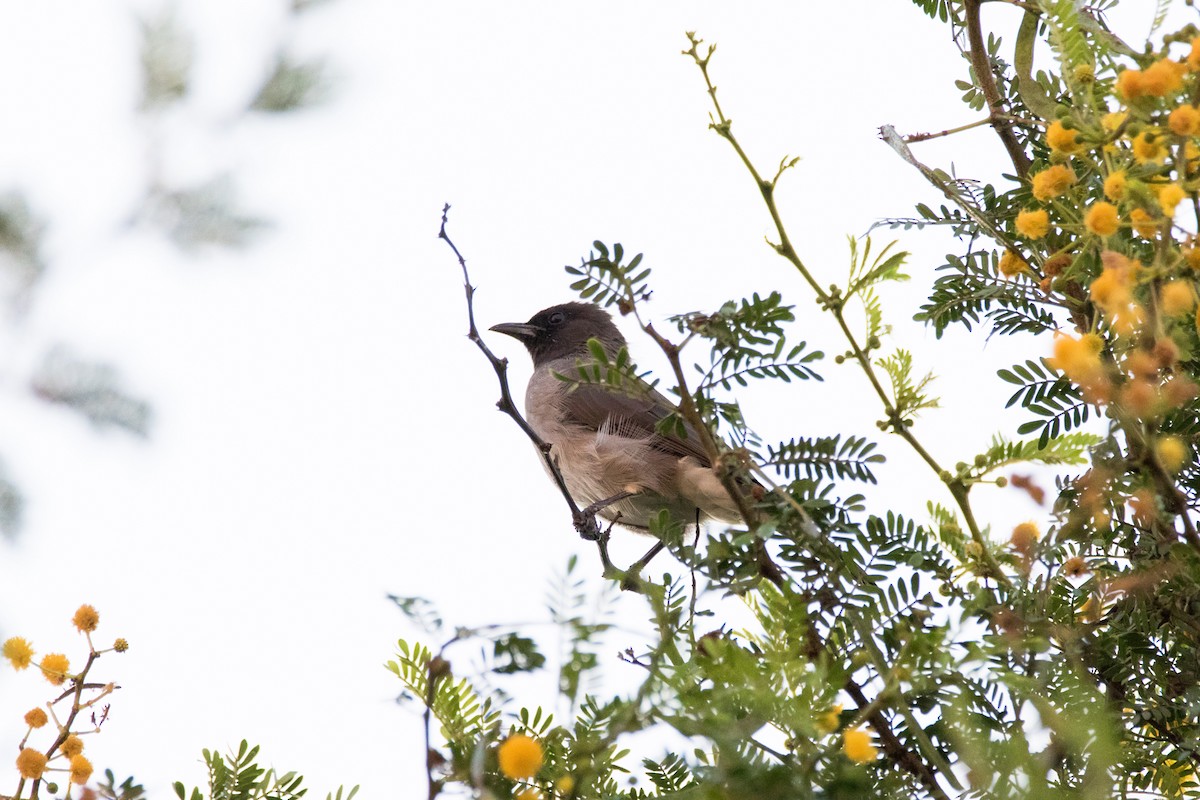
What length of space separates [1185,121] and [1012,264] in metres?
0.81

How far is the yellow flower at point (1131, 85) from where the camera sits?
1.96 m

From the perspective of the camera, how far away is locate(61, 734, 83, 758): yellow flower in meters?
2.06

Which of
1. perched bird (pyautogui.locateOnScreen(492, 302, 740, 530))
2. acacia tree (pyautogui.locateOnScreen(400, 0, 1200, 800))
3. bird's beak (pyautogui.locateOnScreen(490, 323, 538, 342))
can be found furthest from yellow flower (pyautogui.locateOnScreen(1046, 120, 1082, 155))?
bird's beak (pyautogui.locateOnScreen(490, 323, 538, 342))

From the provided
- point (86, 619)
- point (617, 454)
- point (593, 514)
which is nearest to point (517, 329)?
point (617, 454)

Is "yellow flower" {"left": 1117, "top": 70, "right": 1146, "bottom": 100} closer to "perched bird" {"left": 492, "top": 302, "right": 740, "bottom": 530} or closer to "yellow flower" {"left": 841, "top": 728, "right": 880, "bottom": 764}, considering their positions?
"yellow flower" {"left": 841, "top": 728, "right": 880, "bottom": 764}

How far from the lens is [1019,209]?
2.91m

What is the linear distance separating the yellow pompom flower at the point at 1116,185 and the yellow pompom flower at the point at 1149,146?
0.04 metres

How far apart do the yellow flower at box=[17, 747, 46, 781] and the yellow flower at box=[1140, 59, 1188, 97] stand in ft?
6.09

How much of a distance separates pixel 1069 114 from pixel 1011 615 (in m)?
0.81

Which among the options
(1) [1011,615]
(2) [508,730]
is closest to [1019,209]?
(1) [1011,615]

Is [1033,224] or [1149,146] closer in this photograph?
Answer: [1149,146]

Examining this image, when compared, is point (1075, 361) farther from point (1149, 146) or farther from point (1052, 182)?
point (1052, 182)

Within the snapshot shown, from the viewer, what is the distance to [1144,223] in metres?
1.99

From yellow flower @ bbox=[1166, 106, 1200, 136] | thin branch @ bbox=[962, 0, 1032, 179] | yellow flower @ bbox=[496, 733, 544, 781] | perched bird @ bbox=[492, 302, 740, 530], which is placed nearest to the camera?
yellow flower @ bbox=[496, 733, 544, 781]
